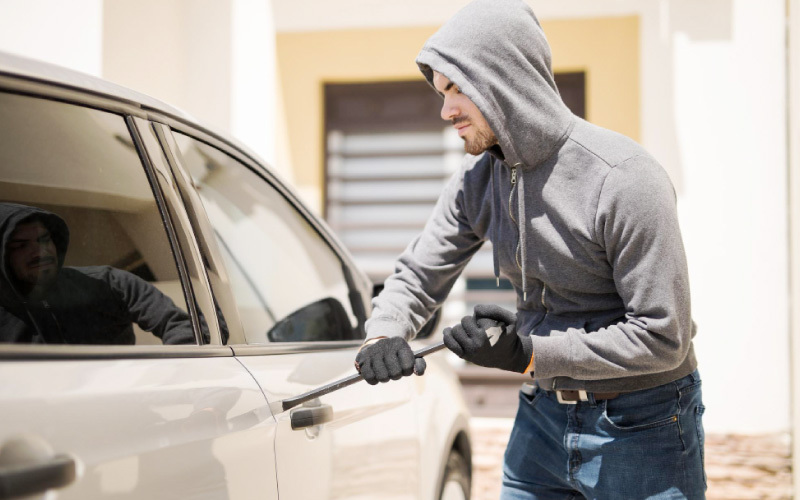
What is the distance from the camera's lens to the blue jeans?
6.18 feet

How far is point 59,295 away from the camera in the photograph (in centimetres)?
158

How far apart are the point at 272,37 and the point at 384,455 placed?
5276 mm

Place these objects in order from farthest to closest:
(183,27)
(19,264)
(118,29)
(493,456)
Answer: (183,27)
(493,456)
(118,29)
(19,264)

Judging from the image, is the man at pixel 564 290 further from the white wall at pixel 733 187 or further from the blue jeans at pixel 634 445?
the white wall at pixel 733 187

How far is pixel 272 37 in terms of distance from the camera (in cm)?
692

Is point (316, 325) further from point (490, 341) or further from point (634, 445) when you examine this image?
point (634, 445)

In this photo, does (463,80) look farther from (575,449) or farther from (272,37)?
(272,37)

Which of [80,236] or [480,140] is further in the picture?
[480,140]

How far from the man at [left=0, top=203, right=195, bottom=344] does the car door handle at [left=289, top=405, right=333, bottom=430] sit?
0.96ft

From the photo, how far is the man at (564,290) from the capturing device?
1809mm

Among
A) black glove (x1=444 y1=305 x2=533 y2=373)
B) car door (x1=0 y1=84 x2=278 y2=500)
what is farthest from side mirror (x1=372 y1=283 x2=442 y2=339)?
car door (x1=0 y1=84 x2=278 y2=500)

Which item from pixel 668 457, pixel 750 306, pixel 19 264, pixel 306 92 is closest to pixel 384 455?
pixel 668 457

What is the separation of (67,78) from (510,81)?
3.35ft

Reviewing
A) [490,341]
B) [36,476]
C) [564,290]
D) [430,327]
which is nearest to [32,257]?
[36,476]
